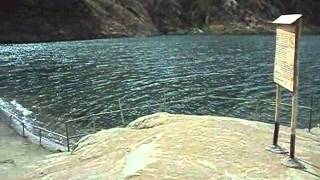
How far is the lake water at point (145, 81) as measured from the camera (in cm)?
3734

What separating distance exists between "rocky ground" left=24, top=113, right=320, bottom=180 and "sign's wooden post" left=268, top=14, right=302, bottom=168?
45 centimetres

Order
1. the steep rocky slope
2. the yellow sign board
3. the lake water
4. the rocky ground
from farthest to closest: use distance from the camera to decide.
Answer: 1. the steep rocky slope
2. the lake water
3. the yellow sign board
4. the rocky ground

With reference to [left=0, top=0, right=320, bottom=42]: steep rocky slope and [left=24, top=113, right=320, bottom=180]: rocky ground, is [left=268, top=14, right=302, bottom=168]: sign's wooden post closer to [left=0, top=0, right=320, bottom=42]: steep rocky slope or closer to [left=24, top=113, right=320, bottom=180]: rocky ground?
[left=24, top=113, right=320, bottom=180]: rocky ground

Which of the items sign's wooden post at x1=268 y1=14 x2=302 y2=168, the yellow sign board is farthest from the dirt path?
the yellow sign board

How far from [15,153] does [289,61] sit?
40.6 ft

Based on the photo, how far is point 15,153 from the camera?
21.0 m

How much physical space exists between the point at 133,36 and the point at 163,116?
108 m

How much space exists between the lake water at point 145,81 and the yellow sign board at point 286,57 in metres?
14.7

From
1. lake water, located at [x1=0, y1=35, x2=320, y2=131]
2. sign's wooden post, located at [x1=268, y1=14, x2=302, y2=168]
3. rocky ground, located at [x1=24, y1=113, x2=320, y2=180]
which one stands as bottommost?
lake water, located at [x1=0, y1=35, x2=320, y2=131]

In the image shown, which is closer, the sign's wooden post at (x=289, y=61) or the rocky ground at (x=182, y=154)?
the rocky ground at (x=182, y=154)

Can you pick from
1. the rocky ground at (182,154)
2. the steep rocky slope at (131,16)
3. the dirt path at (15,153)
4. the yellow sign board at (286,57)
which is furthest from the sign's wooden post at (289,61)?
the steep rocky slope at (131,16)

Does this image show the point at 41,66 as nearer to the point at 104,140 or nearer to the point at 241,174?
the point at 104,140

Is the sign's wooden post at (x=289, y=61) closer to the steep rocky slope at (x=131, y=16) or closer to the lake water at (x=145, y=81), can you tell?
the lake water at (x=145, y=81)

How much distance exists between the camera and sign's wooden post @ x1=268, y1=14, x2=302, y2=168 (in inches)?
497
